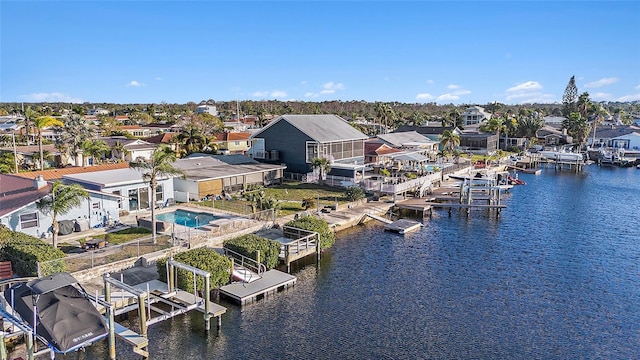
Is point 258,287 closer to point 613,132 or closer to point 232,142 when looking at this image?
point 232,142

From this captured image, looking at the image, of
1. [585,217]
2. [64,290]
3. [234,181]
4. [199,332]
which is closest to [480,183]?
[585,217]

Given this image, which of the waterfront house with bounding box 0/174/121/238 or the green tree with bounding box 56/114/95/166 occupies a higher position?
the green tree with bounding box 56/114/95/166

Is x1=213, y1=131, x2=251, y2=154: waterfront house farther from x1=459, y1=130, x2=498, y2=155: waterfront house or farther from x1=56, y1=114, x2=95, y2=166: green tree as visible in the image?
x1=459, y1=130, x2=498, y2=155: waterfront house

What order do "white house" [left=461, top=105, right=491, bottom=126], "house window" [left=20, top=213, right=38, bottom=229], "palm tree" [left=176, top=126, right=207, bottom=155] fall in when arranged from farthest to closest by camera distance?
"white house" [left=461, top=105, right=491, bottom=126], "palm tree" [left=176, top=126, right=207, bottom=155], "house window" [left=20, top=213, right=38, bottom=229]

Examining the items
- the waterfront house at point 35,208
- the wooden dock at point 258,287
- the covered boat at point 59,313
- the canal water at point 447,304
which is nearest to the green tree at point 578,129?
the canal water at point 447,304

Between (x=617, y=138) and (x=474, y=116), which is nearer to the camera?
(x=617, y=138)

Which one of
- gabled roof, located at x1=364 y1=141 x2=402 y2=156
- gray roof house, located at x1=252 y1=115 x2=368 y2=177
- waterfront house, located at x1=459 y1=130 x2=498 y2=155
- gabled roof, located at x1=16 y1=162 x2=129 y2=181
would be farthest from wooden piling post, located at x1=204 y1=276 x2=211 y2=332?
waterfront house, located at x1=459 y1=130 x2=498 y2=155

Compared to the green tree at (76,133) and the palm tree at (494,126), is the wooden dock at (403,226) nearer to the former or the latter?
the green tree at (76,133)

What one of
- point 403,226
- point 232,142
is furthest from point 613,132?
point 403,226
